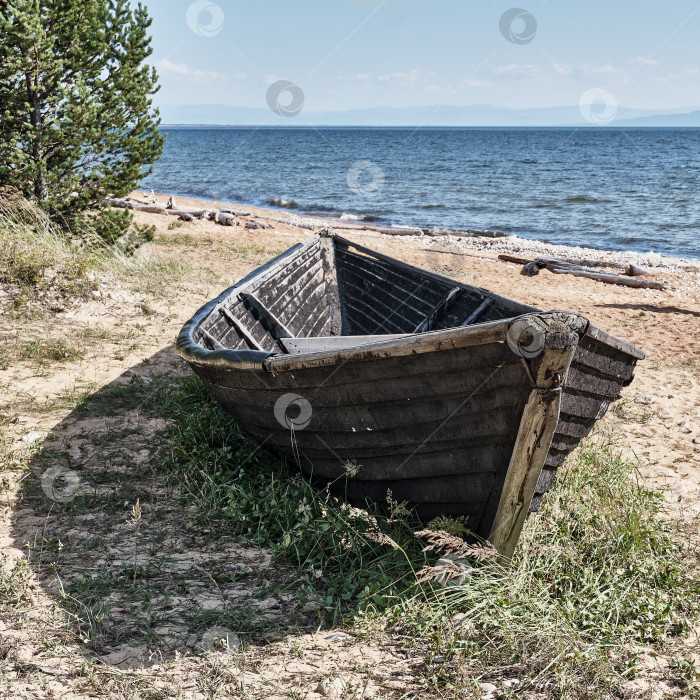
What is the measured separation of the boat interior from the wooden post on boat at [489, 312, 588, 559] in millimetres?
1830

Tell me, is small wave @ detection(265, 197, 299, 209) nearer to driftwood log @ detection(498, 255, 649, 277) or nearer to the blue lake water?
the blue lake water

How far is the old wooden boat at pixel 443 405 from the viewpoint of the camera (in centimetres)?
277

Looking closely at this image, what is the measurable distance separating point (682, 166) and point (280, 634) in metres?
50.1

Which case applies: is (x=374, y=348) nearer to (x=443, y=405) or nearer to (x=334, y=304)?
(x=443, y=405)

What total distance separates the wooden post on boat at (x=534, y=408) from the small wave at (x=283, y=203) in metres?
24.1

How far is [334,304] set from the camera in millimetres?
7062

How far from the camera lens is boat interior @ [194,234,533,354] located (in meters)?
5.38

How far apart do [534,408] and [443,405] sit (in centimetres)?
48

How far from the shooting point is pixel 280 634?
2938 mm

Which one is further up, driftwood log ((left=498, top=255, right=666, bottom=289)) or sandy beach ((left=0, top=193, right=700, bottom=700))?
driftwood log ((left=498, top=255, right=666, bottom=289))

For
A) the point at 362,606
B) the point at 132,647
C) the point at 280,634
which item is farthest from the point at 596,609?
the point at 132,647

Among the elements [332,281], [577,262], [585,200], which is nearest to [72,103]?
[332,281]

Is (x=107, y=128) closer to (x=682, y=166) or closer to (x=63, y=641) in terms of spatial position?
(x=63, y=641)

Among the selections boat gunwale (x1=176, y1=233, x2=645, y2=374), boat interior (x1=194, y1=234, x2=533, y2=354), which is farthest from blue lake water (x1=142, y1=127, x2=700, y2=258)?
boat gunwale (x1=176, y1=233, x2=645, y2=374)
